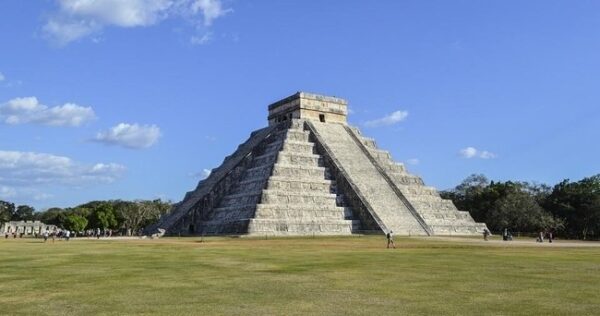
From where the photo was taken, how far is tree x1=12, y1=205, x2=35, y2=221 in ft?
472

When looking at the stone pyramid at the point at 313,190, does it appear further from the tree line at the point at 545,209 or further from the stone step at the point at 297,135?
the tree line at the point at 545,209

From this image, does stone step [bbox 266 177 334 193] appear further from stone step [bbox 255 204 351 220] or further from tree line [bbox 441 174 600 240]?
tree line [bbox 441 174 600 240]

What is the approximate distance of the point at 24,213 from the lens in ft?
478

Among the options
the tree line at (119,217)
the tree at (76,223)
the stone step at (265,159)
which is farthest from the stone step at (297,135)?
the tree at (76,223)

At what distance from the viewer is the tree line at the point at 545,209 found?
63072 millimetres

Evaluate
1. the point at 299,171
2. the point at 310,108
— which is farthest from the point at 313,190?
the point at 310,108

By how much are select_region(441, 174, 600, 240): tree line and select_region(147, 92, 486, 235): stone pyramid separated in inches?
664

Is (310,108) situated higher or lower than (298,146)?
higher

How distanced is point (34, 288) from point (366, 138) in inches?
1803

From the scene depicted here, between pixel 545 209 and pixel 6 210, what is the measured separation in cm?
10610

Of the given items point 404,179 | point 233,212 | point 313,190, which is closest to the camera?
point 233,212

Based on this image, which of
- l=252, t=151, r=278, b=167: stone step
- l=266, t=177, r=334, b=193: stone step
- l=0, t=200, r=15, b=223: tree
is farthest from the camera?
l=0, t=200, r=15, b=223: tree

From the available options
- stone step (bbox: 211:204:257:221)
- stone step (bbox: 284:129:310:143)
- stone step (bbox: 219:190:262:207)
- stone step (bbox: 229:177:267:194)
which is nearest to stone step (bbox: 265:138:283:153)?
stone step (bbox: 284:129:310:143)

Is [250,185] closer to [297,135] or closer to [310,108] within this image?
[297,135]
